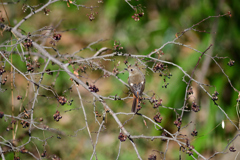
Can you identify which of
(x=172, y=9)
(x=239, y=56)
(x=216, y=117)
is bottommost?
(x=216, y=117)

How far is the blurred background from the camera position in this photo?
351 centimetres

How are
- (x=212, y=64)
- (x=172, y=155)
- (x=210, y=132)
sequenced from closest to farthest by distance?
(x=210, y=132) < (x=212, y=64) < (x=172, y=155)

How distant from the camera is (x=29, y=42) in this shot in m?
2.10

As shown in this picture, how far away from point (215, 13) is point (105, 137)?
2621 millimetres

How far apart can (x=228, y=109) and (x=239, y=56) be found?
29.3 inches

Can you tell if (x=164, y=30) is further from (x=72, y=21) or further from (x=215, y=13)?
(x=72, y=21)

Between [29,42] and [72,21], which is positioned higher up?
[72,21]

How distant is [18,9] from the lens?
14.2 ft

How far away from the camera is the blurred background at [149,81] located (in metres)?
3.51

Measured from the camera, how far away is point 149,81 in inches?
155

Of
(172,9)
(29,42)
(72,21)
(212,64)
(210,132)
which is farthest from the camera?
(72,21)

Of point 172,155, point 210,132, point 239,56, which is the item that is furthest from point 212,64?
point 172,155

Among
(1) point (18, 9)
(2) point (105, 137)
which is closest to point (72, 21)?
(1) point (18, 9)

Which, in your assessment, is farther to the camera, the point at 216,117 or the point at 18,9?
the point at 18,9
